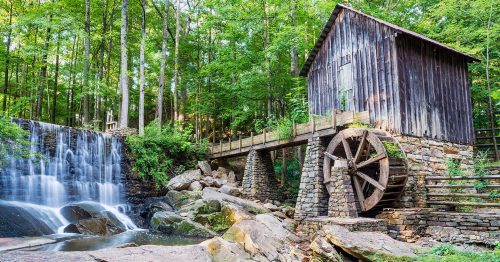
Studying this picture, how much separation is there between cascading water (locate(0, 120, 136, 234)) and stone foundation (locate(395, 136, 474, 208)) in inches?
352

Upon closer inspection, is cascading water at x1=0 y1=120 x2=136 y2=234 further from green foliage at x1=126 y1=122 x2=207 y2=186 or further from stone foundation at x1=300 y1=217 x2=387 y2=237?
stone foundation at x1=300 y1=217 x2=387 y2=237

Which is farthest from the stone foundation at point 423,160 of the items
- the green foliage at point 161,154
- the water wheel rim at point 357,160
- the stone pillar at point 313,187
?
the green foliage at point 161,154

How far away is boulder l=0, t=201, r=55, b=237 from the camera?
924 centimetres

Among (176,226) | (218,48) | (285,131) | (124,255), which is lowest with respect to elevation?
(176,226)

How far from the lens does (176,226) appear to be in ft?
36.9

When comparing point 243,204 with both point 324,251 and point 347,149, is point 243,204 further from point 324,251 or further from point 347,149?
point 324,251

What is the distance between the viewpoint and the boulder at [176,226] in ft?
35.9

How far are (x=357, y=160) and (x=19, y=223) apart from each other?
33.1ft

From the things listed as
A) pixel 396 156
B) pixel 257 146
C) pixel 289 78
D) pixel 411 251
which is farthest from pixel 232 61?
pixel 411 251

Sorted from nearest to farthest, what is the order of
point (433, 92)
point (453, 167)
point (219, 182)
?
1. point (453, 167)
2. point (433, 92)
3. point (219, 182)

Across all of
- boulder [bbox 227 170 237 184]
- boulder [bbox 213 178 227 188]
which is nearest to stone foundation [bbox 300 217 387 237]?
boulder [bbox 213 178 227 188]

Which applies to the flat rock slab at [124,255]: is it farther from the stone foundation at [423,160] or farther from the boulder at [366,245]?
the stone foundation at [423,160]

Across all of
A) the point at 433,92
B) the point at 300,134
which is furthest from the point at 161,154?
the point at 433,92

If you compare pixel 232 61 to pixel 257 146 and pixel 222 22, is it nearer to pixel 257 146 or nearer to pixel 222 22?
pixel 222 22
